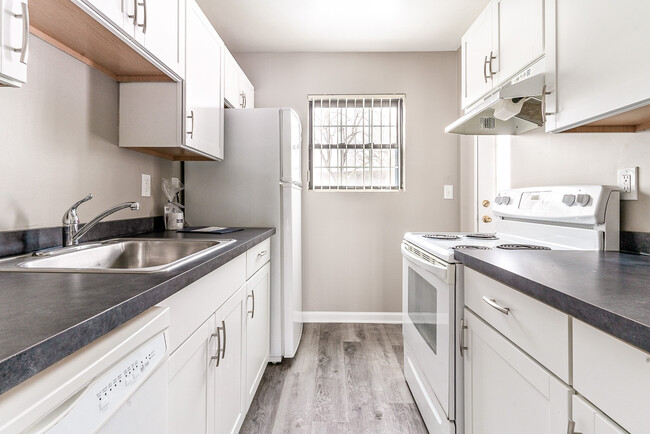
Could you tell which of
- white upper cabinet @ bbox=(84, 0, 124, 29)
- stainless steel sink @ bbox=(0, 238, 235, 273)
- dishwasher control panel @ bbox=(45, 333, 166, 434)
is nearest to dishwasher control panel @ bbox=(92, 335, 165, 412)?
dishwasher control panel @ bbox=(45, 333, 166, 434)

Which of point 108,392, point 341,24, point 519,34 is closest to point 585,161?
point 519,34

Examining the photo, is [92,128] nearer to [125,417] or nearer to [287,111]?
[287,111]

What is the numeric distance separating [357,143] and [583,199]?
204 cm

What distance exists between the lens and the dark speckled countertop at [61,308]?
1.44ft

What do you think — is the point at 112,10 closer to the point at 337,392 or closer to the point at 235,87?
the point at 235,87

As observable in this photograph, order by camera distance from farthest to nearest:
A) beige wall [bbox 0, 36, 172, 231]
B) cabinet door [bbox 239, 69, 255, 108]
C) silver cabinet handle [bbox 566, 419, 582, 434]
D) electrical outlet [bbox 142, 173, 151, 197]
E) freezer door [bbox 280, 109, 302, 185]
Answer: cabinet door [bbox 239, 69, 255, 108], freezer door [bbox 280, 109, 302, 185], electrical outlet [bbox 142, 173, 151, 197], beige wall [bbox 0, 36, 172, 231], silver cabinet handle [bbox 566, 419, 582, 434]

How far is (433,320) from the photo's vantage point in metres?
1.56

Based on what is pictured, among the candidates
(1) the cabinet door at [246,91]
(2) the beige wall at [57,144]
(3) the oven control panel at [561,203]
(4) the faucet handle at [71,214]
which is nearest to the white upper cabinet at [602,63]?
(3) the oven control panel at [561,203]

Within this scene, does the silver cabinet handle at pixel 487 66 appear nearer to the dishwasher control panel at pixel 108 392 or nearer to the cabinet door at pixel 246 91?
the cabinet door at pixel 246 91

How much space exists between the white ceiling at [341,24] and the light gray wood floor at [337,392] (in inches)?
95.3

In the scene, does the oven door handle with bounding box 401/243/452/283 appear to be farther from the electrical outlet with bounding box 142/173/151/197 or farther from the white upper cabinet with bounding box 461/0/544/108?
the electrical outlet with bounding box 142/173/151/197

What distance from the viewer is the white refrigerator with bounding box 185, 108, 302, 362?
2.35 metres

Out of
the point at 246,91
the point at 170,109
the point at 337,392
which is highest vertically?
the point at 246,91

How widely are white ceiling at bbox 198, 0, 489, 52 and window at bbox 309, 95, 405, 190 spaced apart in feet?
1.54
